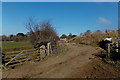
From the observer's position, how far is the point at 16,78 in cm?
519

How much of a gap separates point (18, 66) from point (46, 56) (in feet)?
9.48

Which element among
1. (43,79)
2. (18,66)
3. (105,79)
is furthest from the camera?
(18,66)

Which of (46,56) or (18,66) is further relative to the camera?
(46,56)

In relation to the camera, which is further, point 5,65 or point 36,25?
point 36,25

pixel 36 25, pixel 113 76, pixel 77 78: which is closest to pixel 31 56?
pixel 77 78

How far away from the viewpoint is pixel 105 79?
4.36 metres

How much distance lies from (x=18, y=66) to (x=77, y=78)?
4.88 meters

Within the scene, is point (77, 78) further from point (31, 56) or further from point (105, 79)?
point (31, 56)

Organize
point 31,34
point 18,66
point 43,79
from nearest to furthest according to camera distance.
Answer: point 43,79, point 18,66, point 31,34

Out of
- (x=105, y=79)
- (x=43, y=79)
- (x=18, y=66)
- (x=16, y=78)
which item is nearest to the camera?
(x=105, y=79)

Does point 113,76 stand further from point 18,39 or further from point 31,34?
point 18,39

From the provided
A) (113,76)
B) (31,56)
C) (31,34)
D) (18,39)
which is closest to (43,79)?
(113,76)

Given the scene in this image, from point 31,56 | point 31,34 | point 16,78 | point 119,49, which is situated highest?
point 31,34

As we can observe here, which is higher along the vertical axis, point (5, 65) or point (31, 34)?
point (31, 34)
